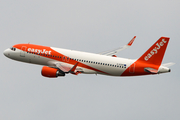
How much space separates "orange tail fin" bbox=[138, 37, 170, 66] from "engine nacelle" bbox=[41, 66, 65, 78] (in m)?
17.6

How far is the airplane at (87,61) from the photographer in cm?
7288

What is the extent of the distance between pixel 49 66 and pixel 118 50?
17.2 m

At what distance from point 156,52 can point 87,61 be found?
565 inches

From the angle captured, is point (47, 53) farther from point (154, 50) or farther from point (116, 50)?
point (154, 50)

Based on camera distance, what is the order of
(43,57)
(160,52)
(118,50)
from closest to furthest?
(160,52)
(43,57)
(118,50)

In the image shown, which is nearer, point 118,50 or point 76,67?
point 76,67

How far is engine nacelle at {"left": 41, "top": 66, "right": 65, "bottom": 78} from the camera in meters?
72.9

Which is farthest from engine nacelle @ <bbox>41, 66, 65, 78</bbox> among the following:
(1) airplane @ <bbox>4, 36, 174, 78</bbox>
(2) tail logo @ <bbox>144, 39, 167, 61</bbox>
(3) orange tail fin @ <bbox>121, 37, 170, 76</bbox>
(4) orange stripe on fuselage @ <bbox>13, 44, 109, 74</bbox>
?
(2) tail logo @ <bbox>144, 39, 167, 61</bbox>

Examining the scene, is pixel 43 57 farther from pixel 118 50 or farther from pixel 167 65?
pixel 167 65

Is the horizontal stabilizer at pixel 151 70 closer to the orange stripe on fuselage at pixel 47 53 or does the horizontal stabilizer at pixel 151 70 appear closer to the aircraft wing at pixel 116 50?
the orange stripe on fuselage at pixel 47 53

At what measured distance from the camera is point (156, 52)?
238ft

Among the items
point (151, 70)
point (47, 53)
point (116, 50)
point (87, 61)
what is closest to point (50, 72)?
point (47, 53)

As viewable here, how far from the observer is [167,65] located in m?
74.2

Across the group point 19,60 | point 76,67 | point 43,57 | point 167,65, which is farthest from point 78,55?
point 167,65
